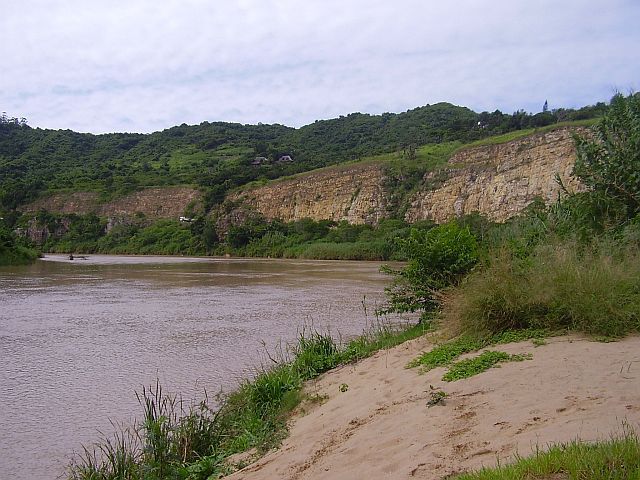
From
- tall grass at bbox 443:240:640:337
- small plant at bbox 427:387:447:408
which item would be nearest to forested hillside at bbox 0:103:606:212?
tall grass at bbox 443:240:640:337

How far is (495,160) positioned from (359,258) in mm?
18649

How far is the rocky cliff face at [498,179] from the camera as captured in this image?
53.9 meters

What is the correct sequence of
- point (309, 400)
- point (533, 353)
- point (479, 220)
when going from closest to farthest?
point (533, 353) < point (309, 400) < point (479, 220)

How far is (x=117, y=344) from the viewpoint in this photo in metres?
12.9

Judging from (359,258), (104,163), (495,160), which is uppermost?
(104,163)

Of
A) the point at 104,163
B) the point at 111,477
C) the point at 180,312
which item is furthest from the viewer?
the point at 104,163

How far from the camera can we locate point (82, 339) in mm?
13680

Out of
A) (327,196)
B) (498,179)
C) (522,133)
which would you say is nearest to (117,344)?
(498,179)

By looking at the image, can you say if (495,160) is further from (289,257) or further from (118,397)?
(118,397)

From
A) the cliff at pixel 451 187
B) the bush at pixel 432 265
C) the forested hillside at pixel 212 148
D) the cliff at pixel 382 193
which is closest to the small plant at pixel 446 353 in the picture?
the bush at pixel 432 265

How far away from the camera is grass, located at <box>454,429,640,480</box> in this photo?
2993mm

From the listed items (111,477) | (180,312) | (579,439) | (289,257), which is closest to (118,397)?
(111,477)

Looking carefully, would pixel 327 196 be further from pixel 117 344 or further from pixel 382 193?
pixel 117 344

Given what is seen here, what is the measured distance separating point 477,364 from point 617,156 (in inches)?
340
